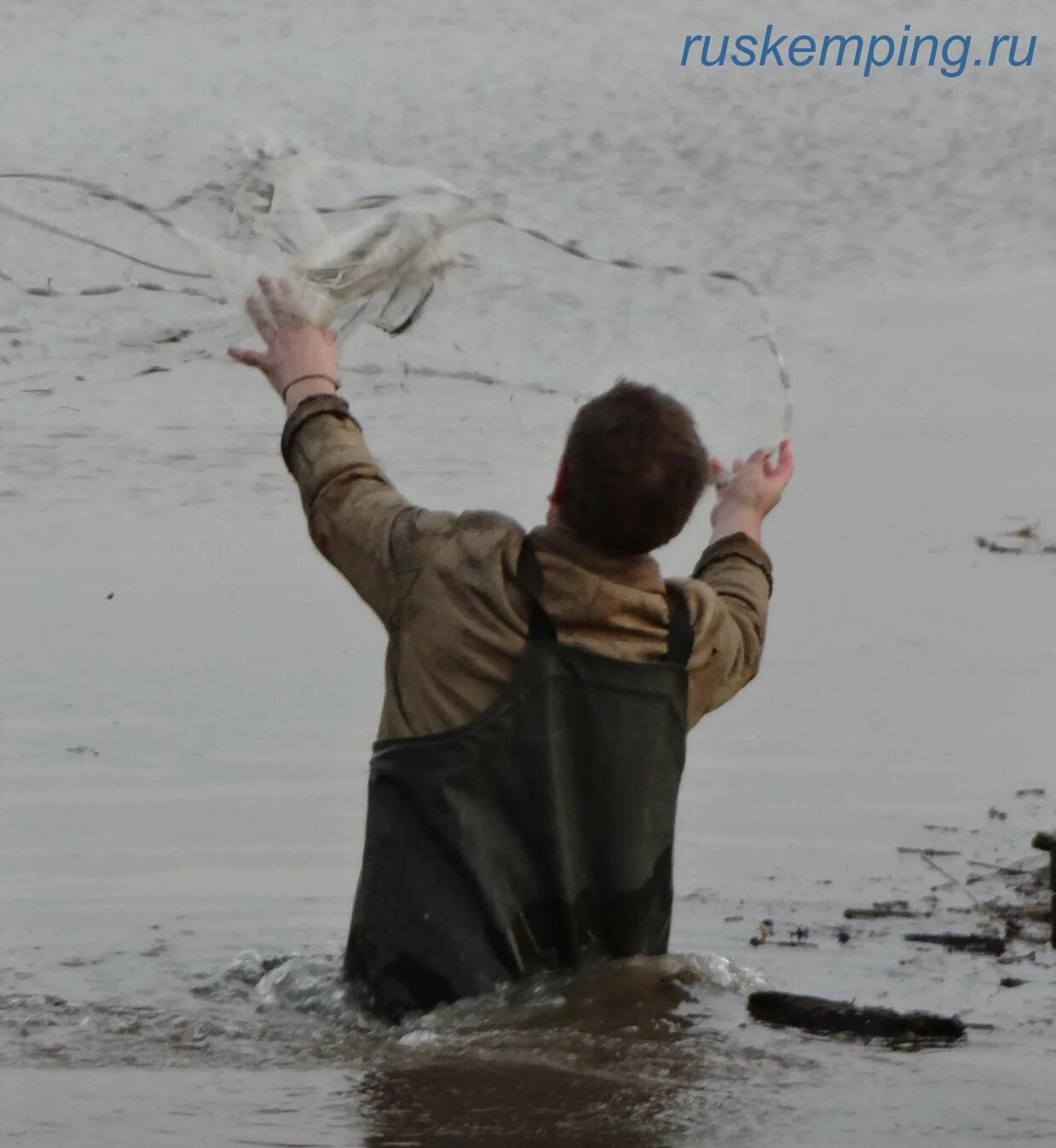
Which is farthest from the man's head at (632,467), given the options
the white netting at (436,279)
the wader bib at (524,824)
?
the white netting at (436,279)

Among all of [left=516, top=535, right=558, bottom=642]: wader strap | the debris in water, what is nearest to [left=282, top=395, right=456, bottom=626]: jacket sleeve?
[left=516, top=535, right=558, bottom=642]: wader strap

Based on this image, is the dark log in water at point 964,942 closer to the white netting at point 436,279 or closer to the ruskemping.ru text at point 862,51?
the white netting at point 436,279

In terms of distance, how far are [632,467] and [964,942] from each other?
1488 millimetres

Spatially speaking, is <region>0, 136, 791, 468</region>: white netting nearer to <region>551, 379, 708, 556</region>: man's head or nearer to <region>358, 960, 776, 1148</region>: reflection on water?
<region>551, 379, 708, 556</region>: man's head

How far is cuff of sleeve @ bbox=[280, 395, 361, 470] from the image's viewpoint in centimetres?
332

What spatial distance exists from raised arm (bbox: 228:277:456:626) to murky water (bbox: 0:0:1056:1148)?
2.00 feet

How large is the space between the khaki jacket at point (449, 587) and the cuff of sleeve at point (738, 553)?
0.24 metres

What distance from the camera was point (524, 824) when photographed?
3.25m

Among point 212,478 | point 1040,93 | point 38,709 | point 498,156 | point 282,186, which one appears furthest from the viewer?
point 1040,93

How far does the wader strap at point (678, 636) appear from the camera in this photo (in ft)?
10.8

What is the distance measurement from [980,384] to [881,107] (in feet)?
4.32

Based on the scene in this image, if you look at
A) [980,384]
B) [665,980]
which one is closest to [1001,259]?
[980,384]

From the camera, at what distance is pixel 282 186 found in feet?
17.4

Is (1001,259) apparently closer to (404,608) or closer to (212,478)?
(212,478)
